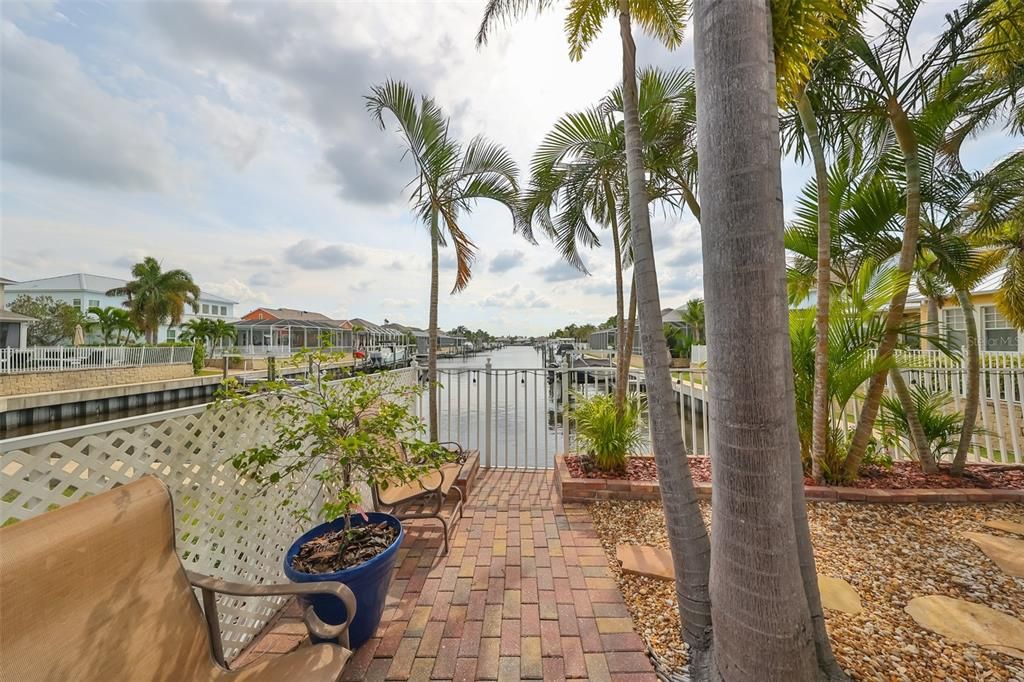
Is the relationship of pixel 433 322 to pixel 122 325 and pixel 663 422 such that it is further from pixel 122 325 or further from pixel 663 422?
pixel 122 325

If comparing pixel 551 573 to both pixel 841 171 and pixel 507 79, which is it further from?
pixel 507 79

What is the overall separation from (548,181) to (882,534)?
424cm

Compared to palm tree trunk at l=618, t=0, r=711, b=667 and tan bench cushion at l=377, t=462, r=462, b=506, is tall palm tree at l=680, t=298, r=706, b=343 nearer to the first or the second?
tan bench cushion at l=377, t=462, r=462, b=506

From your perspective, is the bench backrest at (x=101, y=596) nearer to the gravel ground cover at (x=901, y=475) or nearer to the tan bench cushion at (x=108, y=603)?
the tan bench cushion at (x=108, y=603)

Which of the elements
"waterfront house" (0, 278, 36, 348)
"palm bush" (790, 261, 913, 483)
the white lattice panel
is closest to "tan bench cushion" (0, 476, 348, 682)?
the white lattice panel

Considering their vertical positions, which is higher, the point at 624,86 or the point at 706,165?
the point at 624,86

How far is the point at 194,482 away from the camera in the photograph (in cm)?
174

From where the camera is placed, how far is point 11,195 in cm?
363

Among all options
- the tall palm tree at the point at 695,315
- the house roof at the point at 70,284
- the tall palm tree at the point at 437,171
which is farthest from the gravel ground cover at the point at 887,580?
the house roof at the point at 70,284

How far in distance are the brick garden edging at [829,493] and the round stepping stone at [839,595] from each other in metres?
0.97

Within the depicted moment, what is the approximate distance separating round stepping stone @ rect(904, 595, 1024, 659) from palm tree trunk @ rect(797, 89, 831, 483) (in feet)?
4.41

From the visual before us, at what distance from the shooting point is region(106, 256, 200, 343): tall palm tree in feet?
80.4

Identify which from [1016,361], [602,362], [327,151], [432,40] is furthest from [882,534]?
[602,362]

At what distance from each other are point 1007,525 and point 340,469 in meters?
4.75
